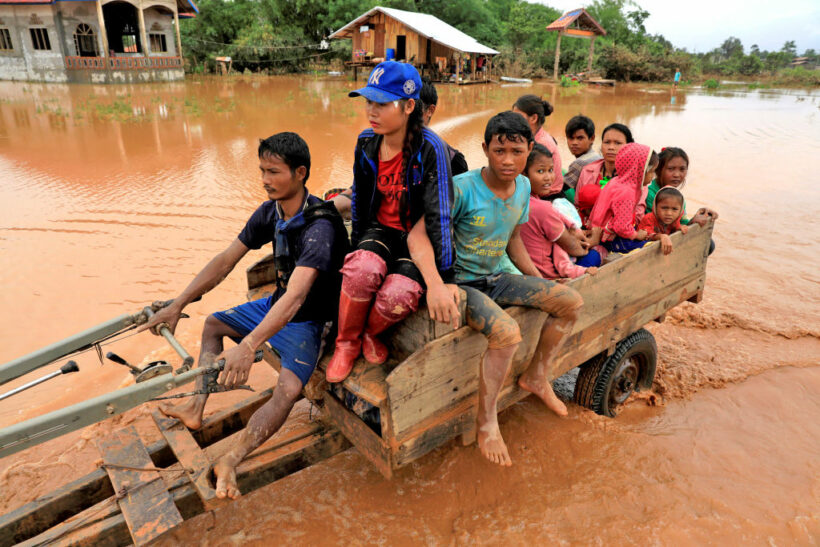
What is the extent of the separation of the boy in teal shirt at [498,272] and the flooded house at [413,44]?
23037 millimetres

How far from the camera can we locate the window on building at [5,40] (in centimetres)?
2281

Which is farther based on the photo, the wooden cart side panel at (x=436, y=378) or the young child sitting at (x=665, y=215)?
the young child sitting at (x=665, y=215)

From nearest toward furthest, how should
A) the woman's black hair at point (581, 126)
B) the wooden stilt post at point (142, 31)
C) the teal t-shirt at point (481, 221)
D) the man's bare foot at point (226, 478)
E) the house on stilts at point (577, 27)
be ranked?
the man's bare foot at point (226, 478) < the teal t-shirt at point (481, 221) < the woman's black hair at point (581, 126) < the wooden stilt post at point (142, 31) < the house on stilts at point (577, 27)

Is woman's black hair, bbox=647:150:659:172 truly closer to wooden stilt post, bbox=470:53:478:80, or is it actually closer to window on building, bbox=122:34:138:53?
wooden stilt post, bbox=470:53:478:80

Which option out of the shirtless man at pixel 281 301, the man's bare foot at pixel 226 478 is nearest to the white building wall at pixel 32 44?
the shirtless man at pixel 281 301

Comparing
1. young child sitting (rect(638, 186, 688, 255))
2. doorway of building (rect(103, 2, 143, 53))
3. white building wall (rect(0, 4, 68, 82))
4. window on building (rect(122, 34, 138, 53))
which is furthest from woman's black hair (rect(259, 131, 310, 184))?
window on building (rect(122, 34, 138, 53))

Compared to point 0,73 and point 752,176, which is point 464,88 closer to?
point 752,176

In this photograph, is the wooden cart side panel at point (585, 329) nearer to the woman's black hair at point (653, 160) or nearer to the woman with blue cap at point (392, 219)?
the woman with blue cap at point (392, 219)

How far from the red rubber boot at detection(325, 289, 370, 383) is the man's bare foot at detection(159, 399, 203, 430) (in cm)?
78

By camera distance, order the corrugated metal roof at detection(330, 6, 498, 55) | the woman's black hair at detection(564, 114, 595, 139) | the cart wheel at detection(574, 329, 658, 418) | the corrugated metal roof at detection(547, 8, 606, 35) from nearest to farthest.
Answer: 1. the cart wheel at detection(574, 329, 658, 418)
2. the woman's black hair at detection(564, 114, 595, 139)
3. the corrugated metal roof at detection(330, 6, 498, 55)
4. the corrugated metal roof at detection(547, 8, 606, 35)

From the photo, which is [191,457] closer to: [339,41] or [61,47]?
[61,47]

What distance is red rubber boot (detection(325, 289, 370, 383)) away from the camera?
2258 millimetres

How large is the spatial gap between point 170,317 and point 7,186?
26.5ft

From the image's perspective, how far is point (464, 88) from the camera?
25500mm
